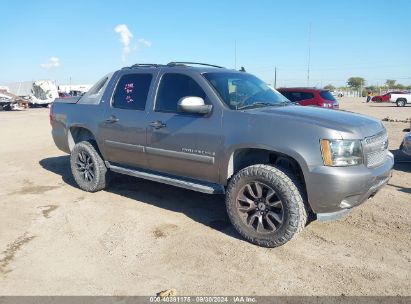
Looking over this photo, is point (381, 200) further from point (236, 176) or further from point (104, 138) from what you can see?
point (104, 138)

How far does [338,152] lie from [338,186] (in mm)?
319

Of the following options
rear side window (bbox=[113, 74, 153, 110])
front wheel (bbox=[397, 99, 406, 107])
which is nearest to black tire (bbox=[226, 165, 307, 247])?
rear side window (bbox=[113, 74, 153, 110])

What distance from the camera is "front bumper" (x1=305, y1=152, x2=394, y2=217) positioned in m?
3.56

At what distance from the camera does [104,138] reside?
220 inches

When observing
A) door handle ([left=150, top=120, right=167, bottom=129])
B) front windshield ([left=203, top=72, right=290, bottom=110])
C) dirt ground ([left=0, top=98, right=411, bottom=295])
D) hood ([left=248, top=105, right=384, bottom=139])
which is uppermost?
front windshield ([left=203, top=72, right=290, bottom=110])

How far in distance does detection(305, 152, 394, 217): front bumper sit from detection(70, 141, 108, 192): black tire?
132 inches

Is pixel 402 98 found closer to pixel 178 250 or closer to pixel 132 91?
pixel 132 91

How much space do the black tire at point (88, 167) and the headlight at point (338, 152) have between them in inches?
138

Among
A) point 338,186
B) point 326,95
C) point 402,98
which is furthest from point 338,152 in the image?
point 402,98

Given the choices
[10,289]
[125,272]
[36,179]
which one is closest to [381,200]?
[125,272]

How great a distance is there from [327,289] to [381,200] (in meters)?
2.60

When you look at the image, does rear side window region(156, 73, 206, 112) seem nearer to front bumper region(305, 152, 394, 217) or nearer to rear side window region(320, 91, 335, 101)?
front bumper region(305, 152, 394, 217)

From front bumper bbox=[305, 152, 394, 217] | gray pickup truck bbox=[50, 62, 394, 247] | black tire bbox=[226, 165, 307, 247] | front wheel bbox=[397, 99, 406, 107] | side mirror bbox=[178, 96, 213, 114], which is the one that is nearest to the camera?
front bumper bbox=[305, 152, 394, 217]

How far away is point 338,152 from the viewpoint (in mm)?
3588
